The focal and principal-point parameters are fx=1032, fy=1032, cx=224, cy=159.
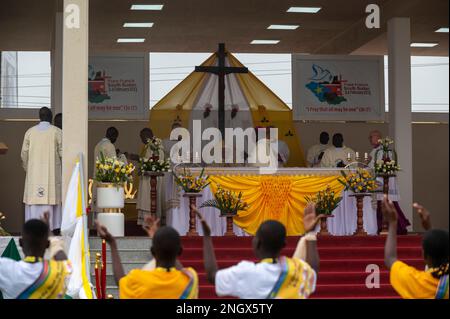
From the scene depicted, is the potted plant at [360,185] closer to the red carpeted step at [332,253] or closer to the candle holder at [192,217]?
the red carpeted step at [332,253]

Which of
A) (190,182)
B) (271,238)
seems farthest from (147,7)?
(271,238)

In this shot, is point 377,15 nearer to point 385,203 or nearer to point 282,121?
point 282,121

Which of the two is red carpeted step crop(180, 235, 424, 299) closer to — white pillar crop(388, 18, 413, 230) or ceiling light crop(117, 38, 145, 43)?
white pillar crop(388, 18, 413, 230)

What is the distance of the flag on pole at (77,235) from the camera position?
9.93 meters

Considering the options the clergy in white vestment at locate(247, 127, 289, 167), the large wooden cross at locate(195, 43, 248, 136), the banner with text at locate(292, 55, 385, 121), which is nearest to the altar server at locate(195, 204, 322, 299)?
the clergy in white vestment at locate(247, 127, 289, 167)

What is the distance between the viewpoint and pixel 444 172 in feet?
75.3

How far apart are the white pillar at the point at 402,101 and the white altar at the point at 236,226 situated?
3155 mm

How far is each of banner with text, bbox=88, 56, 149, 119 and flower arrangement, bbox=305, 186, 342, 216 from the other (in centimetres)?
649

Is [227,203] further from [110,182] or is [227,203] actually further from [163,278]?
[163,278]

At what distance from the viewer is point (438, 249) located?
232 inches

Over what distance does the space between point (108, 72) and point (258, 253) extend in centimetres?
1400

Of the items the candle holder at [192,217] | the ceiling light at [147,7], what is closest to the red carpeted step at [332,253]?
the candle holder at [192,217]
